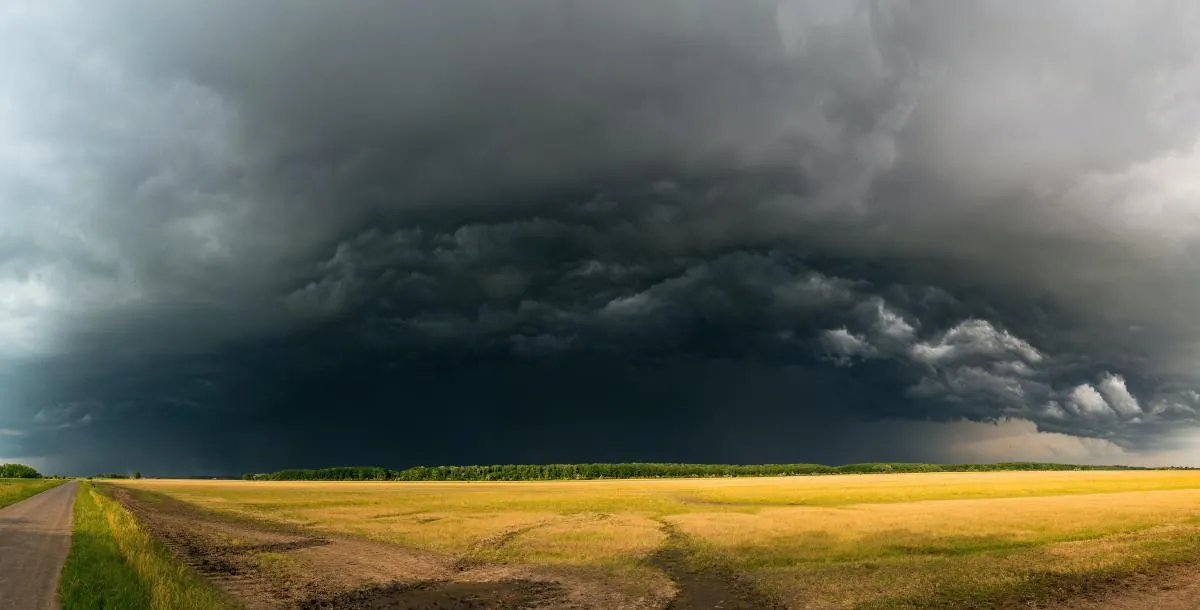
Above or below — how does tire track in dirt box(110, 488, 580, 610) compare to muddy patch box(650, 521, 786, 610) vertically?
below

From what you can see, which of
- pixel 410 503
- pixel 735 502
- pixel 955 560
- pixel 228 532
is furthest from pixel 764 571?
pixel 410 503

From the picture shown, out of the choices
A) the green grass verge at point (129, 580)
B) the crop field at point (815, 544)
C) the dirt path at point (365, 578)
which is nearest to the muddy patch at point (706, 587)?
the crop field at point (815, 544)

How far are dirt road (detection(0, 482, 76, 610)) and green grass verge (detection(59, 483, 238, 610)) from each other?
58cm

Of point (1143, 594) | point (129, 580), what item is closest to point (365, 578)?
point (129, 580)

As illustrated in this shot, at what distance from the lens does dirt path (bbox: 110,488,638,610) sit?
2745cm

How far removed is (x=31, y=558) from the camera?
113 ft

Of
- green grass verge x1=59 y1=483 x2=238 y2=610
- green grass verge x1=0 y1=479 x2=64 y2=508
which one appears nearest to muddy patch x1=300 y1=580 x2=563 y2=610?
green grass verge x1=59 y1=483 x2=238 y2=610

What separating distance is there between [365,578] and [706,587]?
1570cm

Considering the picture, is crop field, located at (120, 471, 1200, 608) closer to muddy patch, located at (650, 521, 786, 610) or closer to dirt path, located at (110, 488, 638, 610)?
muddy patch, located at (650, 521, 786, 610)

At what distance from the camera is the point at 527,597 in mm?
A: 28172

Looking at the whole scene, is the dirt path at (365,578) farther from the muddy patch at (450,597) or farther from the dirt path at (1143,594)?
the dirt path at (1143,594)

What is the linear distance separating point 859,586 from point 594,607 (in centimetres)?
1133

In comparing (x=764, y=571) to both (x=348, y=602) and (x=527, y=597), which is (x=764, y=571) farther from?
(x=348, y=602)

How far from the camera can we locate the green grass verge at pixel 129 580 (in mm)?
24234
